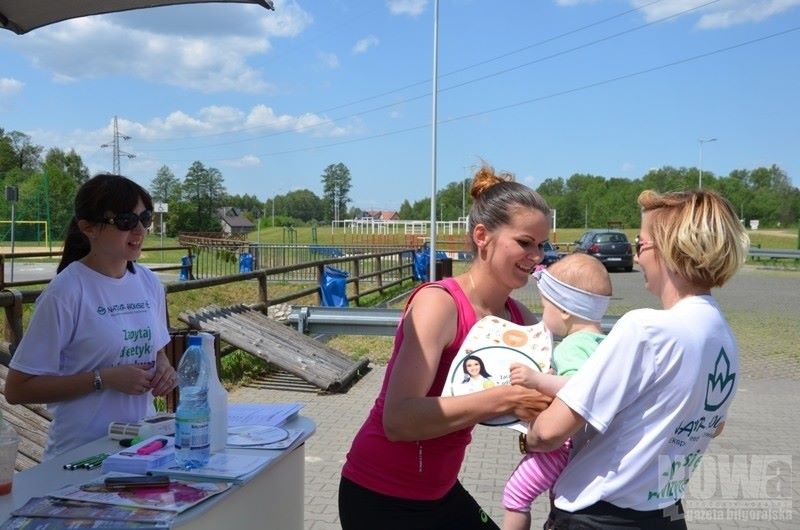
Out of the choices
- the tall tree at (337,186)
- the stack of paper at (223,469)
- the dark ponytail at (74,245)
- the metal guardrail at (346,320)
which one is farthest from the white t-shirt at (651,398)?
the tall tree at (337,186)

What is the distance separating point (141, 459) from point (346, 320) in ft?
27.7

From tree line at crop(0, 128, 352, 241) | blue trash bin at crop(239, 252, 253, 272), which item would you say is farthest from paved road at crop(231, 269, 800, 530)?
tree line at crop(0, 128, 352, 241)

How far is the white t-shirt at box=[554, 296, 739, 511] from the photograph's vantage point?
186 cm

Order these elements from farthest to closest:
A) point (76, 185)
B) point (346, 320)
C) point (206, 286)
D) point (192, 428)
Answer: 1. point (76, 185)
2. point (346, 320)
3. point (206, 286)
4. point (192, 428)

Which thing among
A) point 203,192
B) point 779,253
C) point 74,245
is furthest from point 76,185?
point 74,245

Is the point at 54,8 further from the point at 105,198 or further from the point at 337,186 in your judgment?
the point at 337,186

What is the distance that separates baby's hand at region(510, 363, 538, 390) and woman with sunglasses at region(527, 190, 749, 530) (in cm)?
9

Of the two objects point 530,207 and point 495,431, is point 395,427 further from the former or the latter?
point 495,431

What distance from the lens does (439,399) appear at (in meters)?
1.99

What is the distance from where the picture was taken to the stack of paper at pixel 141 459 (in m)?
2.12

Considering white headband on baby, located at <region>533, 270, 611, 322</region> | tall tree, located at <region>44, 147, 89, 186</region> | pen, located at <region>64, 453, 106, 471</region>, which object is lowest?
pen, located at <region>64, 453, 106, 471</region>

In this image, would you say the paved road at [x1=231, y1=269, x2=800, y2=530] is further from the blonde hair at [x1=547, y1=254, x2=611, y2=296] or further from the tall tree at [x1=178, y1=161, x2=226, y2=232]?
the tall tree at [x1=178, y1=161, x2=226, y2=232]

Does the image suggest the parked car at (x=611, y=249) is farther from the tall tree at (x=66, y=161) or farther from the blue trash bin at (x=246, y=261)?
the tall tree at (x=66, y=161)

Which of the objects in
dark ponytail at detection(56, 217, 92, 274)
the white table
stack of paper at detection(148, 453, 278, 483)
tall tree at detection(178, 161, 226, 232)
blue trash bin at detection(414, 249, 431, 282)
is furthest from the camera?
tall tree at detection(178, 161, 226, 232)
